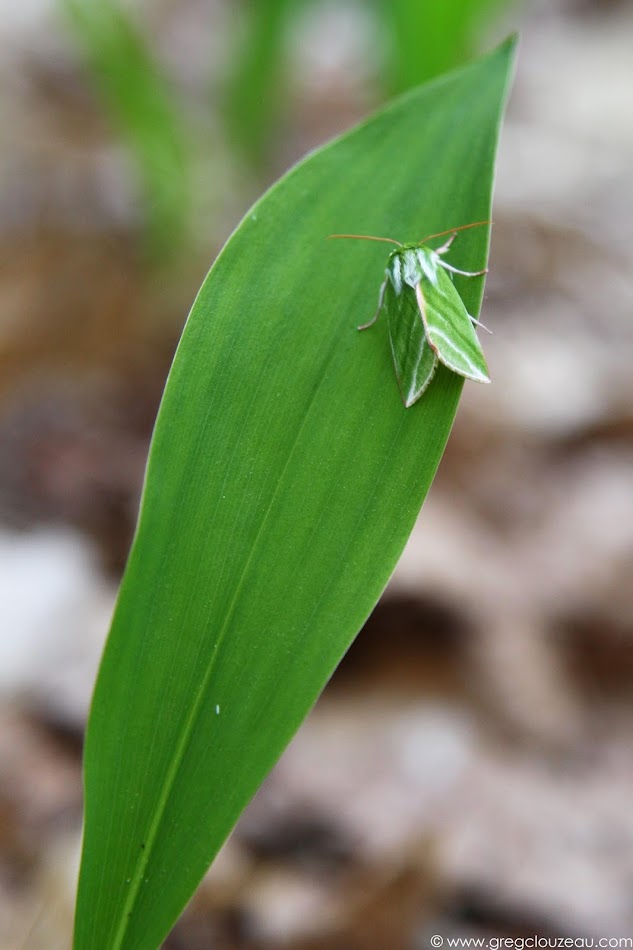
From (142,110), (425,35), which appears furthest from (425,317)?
(142,110)

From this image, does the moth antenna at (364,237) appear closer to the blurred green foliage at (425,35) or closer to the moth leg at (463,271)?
the moth leg at (463,271)

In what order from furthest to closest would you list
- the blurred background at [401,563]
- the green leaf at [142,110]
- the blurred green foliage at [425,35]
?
the green leaf at [142,110] < the blurred green foliage at [425,35] < the blurred background at [401,563]

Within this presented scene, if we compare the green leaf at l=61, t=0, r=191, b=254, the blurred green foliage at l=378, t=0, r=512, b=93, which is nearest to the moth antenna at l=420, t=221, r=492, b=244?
the blurred green foliage at l=378, t=0, r=512, b=93

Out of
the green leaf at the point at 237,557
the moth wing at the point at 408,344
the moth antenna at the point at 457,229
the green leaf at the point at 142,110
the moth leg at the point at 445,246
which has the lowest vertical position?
the green leaf at the point at 237,557

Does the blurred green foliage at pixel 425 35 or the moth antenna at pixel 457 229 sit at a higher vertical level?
the blurred green foliage at pixel 425 35

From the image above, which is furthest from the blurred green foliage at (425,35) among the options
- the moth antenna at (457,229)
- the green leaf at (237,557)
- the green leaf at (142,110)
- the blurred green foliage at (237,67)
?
the green leaf at (237,557)

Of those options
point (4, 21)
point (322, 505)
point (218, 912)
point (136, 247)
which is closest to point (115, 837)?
point (322, 505)

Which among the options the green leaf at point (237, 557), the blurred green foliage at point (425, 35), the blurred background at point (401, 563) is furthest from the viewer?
the blurred green foliage at point (425, 35)
